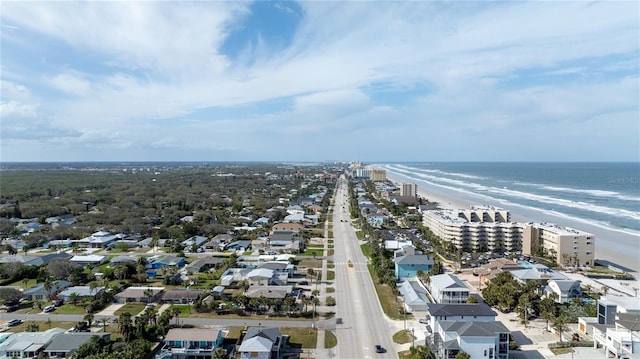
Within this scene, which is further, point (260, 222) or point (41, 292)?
point (260, 222)

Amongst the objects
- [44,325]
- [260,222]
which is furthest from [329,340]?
[260,222]

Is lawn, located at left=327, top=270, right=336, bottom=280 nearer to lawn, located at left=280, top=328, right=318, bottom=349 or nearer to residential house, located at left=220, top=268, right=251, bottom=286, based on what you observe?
residential house, located at left=220, top=268, right=251, bottom=286

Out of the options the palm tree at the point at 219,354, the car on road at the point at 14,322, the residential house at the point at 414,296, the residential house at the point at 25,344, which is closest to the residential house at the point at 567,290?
the residential house at the point at 414,296

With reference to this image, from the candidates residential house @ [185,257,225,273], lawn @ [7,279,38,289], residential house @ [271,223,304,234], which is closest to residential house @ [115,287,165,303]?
residential house @ [185,257,225,273]

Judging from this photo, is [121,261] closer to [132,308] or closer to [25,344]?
[132,308]

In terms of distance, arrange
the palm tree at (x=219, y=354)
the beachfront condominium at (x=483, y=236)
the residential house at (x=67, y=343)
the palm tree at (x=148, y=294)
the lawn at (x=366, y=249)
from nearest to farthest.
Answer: the palm tree at (x=219, y=354) < the residential house at (x=67, y=343) < the palm tree at (x=148, y=294) < the lawn at (x=366, y=249) < the beachfront condominium at (x=483, y=236)

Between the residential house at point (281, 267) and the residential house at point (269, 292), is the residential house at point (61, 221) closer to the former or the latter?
the residential house at point (281, 267)

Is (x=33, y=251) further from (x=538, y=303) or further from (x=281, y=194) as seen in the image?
(x=281, y=194)
